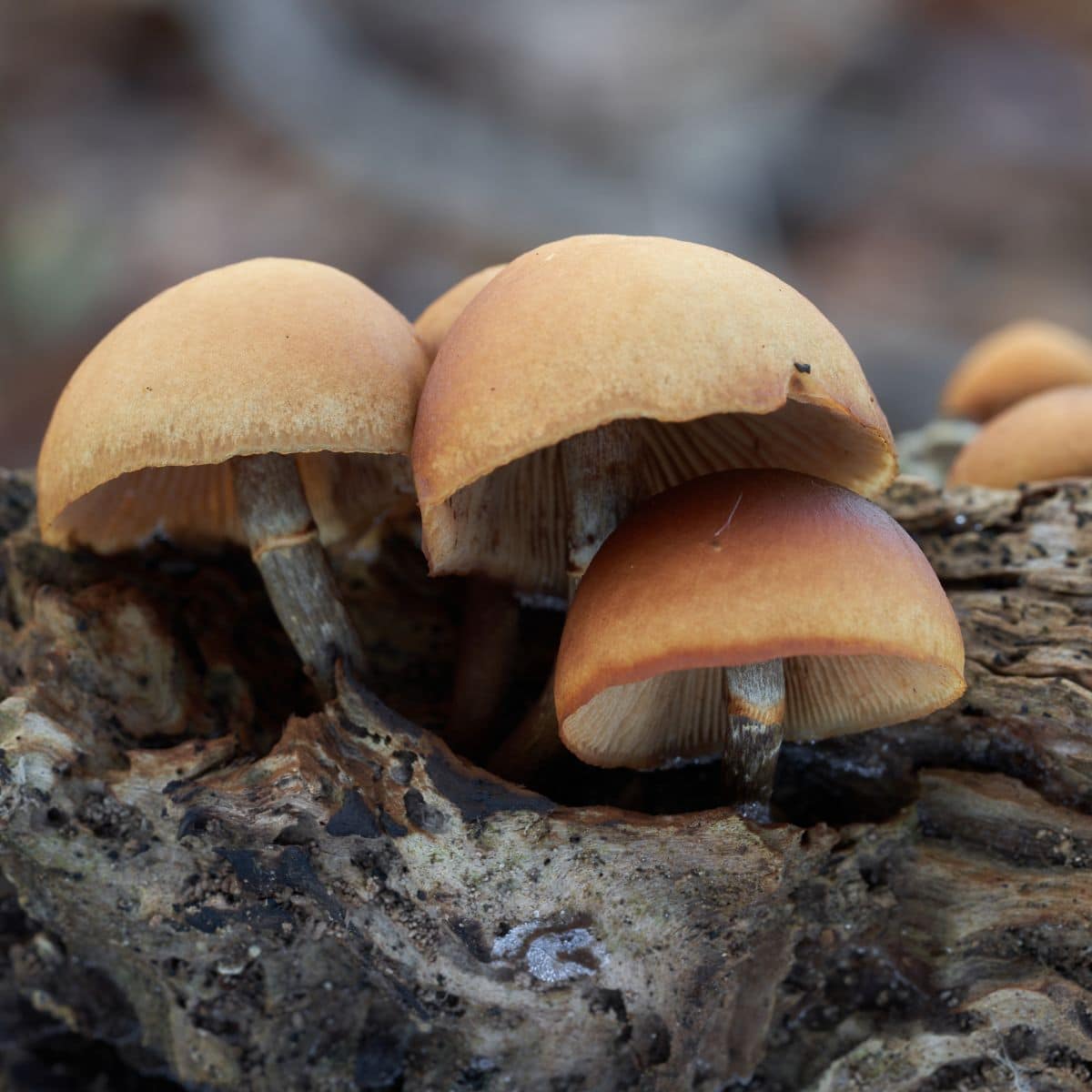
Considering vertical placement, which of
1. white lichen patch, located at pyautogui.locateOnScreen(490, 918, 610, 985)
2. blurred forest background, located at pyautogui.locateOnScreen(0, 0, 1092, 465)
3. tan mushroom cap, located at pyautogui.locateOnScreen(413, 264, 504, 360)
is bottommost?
white lichen patch, located at pyautogui.locateOnScreen(490, 918, 610, 985)

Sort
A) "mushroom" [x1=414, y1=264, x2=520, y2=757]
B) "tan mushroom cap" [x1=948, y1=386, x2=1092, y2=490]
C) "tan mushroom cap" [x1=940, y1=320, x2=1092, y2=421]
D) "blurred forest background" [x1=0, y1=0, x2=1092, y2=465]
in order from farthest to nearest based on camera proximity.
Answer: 1. "blurred forest background" [x1=0, y1=0, x2=1092, y2=465]
2. "tan mushroom cap" [x1=940, y1=320, x2=1092, y2=421]
3. "tan mushroom cap" [x1=948, y1=386, x2=1092, y2=490]
4. "mushroom" [x1=414, y1=264, x2=520, y2=757]

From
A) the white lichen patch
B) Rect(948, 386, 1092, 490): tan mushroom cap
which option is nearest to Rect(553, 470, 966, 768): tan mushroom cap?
the white lichen patch

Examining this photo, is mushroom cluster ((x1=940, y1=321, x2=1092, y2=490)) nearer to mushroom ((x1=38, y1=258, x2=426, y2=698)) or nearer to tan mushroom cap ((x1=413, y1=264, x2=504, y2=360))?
tan mushroom cap ((x1=413, y1=264, x2=504, y2=360))

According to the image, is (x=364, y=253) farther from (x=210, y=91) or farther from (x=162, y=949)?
(x=162, y=949)

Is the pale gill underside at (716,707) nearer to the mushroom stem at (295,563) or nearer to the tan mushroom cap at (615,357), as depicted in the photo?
the tan mushroom cap at (615,357)

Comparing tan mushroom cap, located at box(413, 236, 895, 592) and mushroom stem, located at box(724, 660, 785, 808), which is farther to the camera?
mushroom stem, located at box(724, 660, 785, 808)

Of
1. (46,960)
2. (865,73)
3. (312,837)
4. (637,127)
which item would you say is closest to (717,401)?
(312,837)
